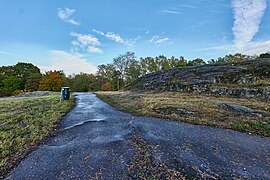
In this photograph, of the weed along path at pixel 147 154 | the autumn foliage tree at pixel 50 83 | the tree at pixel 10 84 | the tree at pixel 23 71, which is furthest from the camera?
the tree at pixel 23 71

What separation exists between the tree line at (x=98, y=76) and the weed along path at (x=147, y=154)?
36.9m

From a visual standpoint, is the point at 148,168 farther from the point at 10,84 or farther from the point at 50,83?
the point at 10,84

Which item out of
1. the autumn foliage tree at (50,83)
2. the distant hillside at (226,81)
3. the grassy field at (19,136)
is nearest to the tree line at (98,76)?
the autumn foliage tree at (50,83)

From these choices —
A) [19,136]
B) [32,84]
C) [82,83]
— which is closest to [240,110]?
[19,136]

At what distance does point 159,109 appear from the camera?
8156 millimetres

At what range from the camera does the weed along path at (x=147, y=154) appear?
289 cm

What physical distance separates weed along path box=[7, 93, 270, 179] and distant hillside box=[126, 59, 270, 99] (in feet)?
27.7

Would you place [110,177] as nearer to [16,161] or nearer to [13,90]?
[16,161]

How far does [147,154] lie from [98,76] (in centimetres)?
4580

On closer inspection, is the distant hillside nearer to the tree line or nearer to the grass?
the grass

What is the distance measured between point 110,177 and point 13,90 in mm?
49925

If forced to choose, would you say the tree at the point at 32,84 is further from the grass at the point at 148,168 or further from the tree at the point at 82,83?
the grass at the point at 148,168

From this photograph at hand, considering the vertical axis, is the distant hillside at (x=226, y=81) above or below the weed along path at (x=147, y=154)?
above

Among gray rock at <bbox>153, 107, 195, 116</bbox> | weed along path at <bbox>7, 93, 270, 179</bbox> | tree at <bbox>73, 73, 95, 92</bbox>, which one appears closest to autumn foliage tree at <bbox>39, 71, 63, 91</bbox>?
tree at <bbox>73, 73, 95, 92</bbox>
